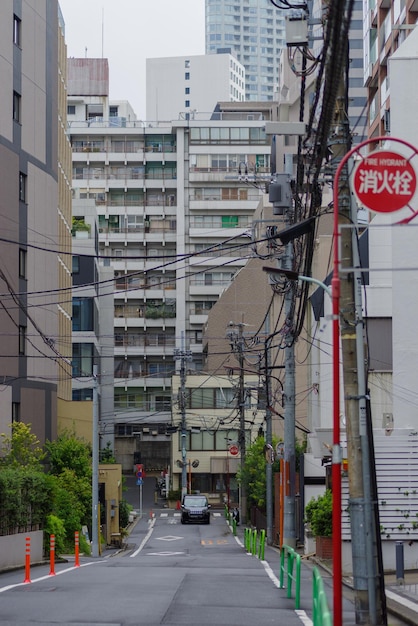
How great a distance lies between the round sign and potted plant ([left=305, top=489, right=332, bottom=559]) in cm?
1999

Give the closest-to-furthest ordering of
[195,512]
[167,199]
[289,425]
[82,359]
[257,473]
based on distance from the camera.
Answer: [289,425]
[257,473]
[195,512]
[82,359]
[167,199]

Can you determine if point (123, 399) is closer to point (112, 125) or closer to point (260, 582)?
point (112, 125)

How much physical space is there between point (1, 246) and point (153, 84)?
115306 mm

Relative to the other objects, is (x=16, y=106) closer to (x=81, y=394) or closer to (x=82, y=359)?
(x=82, y=359)

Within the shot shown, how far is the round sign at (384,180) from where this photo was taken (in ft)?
40.7

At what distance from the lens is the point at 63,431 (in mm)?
59312

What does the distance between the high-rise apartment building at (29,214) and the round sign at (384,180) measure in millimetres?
33838

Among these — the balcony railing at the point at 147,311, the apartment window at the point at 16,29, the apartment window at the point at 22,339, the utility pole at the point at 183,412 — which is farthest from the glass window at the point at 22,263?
the balcony railing at the point at 147,311

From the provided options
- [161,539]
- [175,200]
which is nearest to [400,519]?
[161,539]

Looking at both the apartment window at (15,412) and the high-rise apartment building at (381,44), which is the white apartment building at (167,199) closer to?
the high-rise apartment building at (381,44)

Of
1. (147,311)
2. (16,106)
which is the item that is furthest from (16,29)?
(147,311)

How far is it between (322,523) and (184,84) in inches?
5207

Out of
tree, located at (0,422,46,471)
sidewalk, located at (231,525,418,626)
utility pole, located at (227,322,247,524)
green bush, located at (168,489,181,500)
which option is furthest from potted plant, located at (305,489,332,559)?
green bush, located at (168,489,181,500)

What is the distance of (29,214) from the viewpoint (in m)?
51.3
